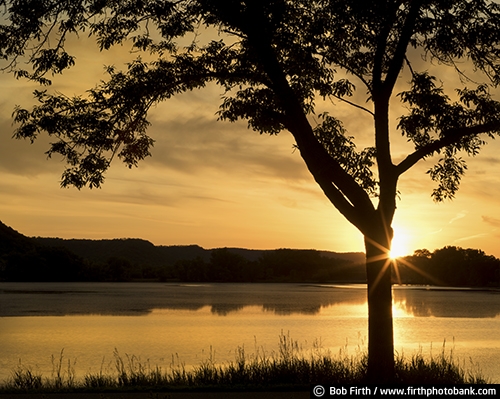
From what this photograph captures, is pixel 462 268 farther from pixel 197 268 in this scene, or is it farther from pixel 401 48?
pixel 401 48

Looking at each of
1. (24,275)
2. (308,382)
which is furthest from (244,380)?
(24,275)

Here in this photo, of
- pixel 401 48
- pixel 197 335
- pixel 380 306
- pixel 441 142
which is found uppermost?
pixel 401 48

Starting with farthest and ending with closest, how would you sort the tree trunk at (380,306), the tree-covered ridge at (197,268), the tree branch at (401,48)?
the tree-covered ridge at (197,268)
the tree branch at (401,48)
the tree trunk at (380,306)

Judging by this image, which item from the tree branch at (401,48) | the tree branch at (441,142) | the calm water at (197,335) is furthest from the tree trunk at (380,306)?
the calm water at (197,335)

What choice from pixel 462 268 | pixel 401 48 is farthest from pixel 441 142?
pixel 462 268

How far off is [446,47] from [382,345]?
6599mm

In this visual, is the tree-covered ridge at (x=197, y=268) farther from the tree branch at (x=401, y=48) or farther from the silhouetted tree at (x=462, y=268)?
the tree branch at (x=401, y=48)

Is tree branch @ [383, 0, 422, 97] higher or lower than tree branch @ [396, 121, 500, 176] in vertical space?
higher

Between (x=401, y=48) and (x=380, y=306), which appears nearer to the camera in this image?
(x=380, y=306)

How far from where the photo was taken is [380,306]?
1332 cm

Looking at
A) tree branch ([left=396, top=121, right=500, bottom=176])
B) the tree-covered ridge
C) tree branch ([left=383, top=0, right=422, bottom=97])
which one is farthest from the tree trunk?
the tree-covered ridge

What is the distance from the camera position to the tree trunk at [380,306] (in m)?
13.2

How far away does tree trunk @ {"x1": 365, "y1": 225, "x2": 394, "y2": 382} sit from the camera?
13219 mm

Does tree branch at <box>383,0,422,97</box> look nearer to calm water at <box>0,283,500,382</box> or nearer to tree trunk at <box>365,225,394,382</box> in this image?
tree trunk at <box>365,225,394,382</box>
